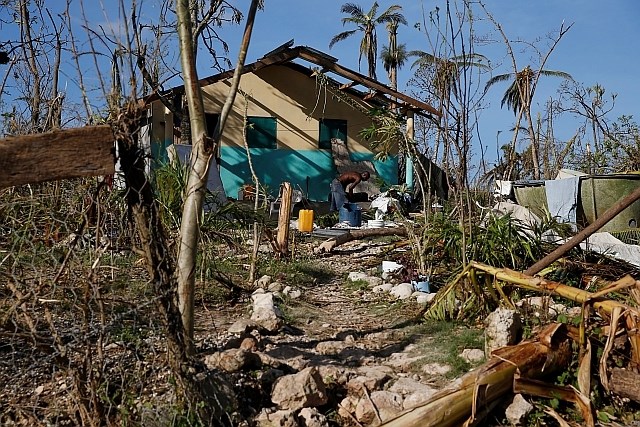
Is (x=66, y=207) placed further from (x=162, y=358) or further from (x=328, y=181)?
(x=328, y=181)

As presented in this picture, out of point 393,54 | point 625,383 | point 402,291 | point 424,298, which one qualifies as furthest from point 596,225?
point 393,54

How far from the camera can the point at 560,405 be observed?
420cm

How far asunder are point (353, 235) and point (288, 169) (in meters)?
7.15

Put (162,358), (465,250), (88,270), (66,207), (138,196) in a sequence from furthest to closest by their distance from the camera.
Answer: (465,250), (66,207), (162,358), (88,270), (138,196)

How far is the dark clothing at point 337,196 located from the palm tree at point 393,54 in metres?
19.5

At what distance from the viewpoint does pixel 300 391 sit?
148 inches

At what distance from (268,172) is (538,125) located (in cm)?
885

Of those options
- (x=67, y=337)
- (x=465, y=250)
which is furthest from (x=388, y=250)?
(x=67, y=337)

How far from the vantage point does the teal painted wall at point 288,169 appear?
51.3 ft

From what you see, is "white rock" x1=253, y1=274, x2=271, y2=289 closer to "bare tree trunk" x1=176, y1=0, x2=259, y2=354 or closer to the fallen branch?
the fallen branch

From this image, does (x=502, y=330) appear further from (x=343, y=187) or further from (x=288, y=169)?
(x=288, y=169)

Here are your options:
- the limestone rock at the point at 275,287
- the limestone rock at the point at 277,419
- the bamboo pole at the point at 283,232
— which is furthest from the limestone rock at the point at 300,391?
the bamboo pole at the point at 283,232

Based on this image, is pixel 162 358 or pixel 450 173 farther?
pixel 450 173

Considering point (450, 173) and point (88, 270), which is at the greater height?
point (450, 173)
